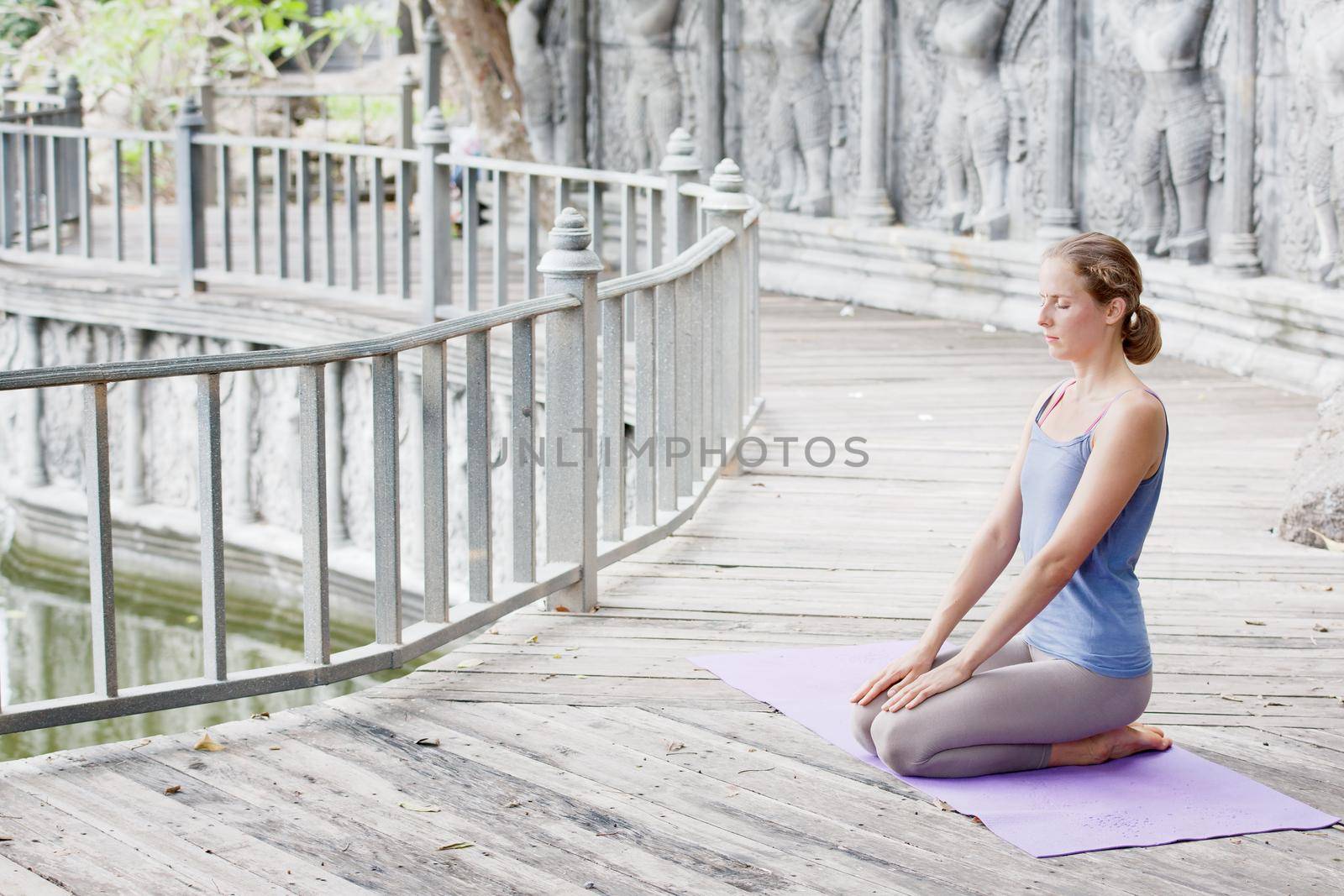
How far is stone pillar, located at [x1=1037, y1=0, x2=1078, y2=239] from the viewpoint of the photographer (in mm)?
8914

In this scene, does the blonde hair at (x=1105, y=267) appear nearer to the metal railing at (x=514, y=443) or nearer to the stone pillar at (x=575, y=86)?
the metal railing at (x=514, y=443)

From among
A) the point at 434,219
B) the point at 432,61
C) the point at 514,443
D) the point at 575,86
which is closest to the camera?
the point at 514,443

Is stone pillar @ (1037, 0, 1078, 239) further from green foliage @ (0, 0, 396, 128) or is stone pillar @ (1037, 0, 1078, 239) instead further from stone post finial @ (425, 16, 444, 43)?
green foliage @ (0, 0, 396, 128)

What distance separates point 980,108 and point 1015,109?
19cm

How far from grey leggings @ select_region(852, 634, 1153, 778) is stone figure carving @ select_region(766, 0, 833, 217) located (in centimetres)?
763

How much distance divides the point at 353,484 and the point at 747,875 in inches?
261

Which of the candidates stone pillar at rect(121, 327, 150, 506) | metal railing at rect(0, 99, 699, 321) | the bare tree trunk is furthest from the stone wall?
stone pillar at rect(121, 327, 150, 506)

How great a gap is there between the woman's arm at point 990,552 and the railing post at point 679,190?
3514 millimetres

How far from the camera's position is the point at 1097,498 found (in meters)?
3.13

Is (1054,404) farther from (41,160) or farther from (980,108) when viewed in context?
(41,160)

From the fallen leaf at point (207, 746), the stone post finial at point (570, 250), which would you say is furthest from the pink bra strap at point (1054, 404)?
the fallen leaf at point (207, 746)

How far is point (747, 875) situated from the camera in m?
2.95

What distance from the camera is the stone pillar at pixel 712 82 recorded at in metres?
11.1

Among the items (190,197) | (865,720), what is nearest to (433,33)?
(190,197)
